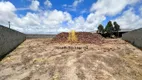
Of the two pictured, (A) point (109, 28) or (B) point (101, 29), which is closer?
(A) point (109, 28)

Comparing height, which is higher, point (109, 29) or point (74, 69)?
point (109, 29)

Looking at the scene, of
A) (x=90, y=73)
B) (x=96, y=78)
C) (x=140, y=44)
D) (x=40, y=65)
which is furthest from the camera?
(x=140, y=44)

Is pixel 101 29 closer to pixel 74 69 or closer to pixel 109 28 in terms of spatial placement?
pixel 109 28

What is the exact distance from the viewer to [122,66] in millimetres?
8812

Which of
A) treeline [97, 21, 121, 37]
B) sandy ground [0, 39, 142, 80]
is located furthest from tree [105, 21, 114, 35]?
sandy ground [0, 39, 142, 80]

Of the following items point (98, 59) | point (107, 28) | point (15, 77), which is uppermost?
point (107, 28)

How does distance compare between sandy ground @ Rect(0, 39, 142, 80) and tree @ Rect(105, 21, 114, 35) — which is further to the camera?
tree @ Rect(105, 21, 114, 35)

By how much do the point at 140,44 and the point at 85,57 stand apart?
7345mm

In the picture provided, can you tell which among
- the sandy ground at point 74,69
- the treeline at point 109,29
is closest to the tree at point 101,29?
the treeline at point 109,29

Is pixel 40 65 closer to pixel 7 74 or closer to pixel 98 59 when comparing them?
pixel 7 74

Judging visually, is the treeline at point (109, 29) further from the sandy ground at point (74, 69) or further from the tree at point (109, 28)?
the sandy ground at point (74, 69)

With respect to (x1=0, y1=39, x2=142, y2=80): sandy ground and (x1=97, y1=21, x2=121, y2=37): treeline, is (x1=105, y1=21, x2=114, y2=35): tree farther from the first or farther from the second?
(x1=0, y1=39, x2=142, y2=80): sandy ground

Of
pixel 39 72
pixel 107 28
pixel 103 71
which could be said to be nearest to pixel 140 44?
pixel 103 71

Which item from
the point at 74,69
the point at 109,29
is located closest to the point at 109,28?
the point at 109,29
